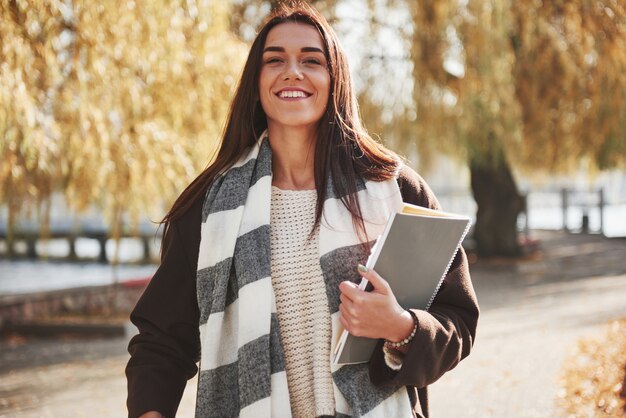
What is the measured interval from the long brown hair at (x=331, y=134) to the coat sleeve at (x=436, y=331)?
95 millimetres

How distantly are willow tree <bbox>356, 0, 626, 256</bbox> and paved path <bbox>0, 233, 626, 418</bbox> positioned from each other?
2508 millimetres

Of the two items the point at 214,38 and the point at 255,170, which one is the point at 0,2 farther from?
the point at 255,170

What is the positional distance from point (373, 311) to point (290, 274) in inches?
11.1

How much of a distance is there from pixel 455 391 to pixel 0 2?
460cm

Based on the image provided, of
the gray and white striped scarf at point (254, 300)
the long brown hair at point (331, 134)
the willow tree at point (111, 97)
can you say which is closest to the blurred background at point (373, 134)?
the willow tree at point (111, 97)

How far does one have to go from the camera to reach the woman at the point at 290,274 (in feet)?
5.48

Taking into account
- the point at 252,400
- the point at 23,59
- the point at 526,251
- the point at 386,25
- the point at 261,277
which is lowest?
the point at 526,251

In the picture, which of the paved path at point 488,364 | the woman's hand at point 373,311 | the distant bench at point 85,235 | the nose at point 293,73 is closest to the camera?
the woman's hand at point 373,311

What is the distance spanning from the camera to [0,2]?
4605mm

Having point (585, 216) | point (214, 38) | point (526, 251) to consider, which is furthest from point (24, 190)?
point (585, 216)

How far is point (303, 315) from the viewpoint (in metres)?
1.76

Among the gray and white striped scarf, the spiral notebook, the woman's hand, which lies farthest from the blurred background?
the woman's hand

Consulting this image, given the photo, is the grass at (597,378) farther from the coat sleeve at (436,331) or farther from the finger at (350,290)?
the finger at (350,290)

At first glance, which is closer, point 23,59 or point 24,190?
point 23,59
